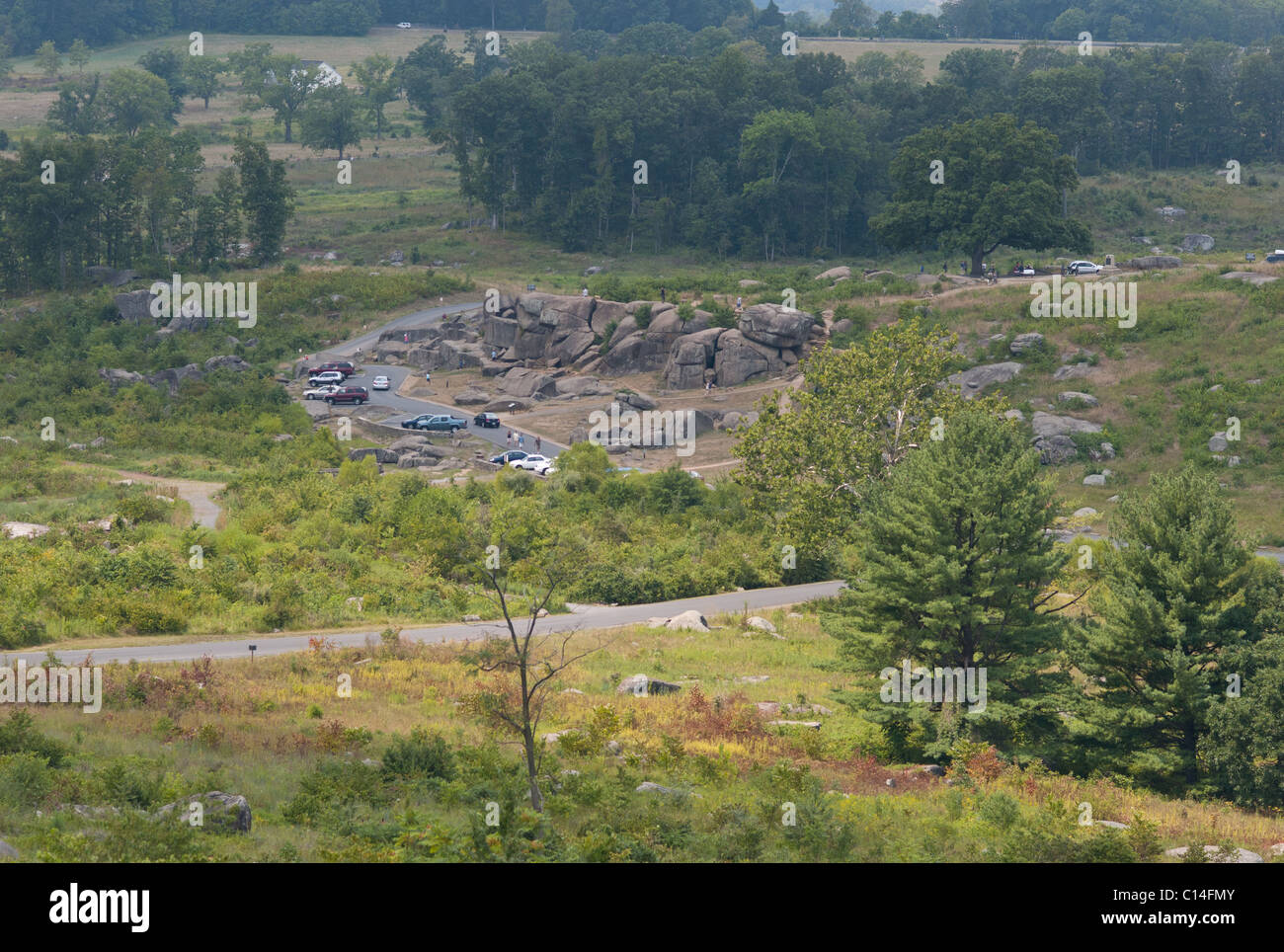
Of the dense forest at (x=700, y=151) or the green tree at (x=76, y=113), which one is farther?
the green tree at (x=76, y=113)

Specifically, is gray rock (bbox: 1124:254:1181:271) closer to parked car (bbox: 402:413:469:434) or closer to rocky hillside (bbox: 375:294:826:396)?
rocky hillside (bbox: 375:294:826:396)

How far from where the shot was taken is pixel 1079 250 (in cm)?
9581

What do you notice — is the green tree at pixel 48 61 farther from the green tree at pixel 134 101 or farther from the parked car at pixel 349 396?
the parked car at pixel 349 396

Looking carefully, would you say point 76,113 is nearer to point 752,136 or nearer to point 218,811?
point 752,136

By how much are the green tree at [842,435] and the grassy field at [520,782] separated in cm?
1489

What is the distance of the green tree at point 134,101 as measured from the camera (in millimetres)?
153250

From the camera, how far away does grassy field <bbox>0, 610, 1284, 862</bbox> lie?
70.0ft

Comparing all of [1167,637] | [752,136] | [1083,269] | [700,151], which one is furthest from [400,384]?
[1167,637]

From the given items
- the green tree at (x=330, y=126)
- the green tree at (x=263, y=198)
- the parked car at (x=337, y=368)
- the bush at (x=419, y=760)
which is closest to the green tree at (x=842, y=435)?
the bush at (x=419, y=760)

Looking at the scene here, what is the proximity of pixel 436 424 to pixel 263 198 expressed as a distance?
42.2 m

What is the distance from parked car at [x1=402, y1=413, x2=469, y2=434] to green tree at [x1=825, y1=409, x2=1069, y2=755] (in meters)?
51.2

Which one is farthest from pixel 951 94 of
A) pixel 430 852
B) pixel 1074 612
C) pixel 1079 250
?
pixel 430 852

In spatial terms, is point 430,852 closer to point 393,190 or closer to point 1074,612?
point 1074,612

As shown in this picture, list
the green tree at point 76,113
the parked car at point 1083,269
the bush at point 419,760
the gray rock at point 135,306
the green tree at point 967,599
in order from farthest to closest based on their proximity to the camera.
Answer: the green tree at point 76,113
the gray rock at point 135,306
the parked car at point 1083,269
the green tree at point 967,599
the bush at point 419,760
